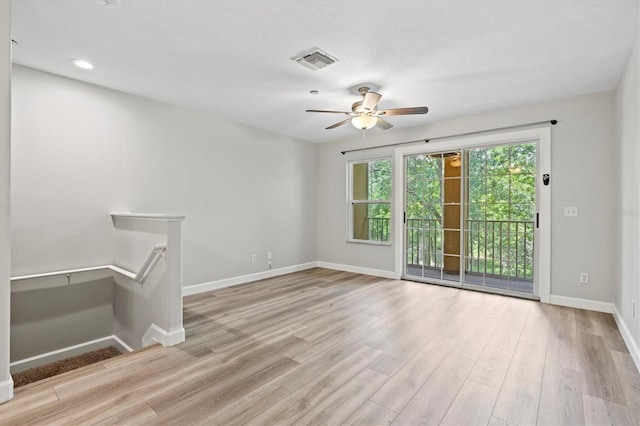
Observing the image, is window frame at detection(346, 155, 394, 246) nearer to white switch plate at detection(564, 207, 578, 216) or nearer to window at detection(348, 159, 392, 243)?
window at detection(348, 159, 392, 243)

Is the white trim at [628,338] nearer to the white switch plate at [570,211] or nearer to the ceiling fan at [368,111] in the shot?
the white switch plate at [570,211]

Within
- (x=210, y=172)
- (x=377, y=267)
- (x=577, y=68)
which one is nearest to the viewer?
(x=577, y=68)

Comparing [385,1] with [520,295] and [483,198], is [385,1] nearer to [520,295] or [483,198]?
[483,198]

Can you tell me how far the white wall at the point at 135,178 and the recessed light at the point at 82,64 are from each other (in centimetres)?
44

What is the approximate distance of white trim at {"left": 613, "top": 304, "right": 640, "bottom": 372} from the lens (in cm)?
227

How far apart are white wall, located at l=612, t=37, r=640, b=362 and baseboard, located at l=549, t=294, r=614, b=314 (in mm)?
202

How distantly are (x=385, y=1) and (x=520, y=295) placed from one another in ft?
12.8

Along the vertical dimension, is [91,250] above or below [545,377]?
above

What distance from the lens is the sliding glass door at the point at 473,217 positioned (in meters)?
4.22

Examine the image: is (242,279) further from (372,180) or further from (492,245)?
(492,245)

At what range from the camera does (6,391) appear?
183 centimetres

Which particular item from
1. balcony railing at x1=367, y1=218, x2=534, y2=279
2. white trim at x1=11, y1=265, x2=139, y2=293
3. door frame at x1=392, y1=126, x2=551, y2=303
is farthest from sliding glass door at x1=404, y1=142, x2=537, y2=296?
white trim at x1=11, y1=265, x2=139, y2=293

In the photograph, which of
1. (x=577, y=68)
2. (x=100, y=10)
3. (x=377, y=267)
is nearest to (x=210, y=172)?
(x=100, y=10)

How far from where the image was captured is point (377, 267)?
5.38 meters
